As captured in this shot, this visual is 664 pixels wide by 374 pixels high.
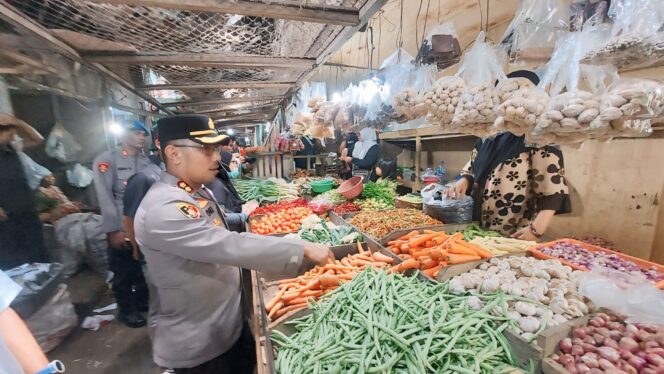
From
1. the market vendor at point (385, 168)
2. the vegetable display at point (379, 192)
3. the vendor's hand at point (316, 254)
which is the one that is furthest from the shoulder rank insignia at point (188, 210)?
the market vendor at point (385, 168)

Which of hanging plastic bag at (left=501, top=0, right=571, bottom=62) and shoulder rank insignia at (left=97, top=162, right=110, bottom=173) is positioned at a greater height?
hanging plastic bag at (left=501, top=0, right=571, bottom=62)

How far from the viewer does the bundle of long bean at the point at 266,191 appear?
527 centimetres

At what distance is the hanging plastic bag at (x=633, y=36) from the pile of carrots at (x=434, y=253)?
4.64 feet

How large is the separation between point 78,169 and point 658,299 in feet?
21.8

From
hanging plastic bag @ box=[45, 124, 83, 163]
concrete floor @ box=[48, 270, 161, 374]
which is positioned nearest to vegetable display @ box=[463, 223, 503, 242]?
concrete floor @ box=[48, 270, 161, 374]

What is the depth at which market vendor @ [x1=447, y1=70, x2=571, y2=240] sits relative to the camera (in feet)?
8.41

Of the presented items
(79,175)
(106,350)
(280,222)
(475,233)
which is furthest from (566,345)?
(79,175)

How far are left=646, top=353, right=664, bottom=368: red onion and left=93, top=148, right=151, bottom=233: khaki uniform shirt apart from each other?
485cm

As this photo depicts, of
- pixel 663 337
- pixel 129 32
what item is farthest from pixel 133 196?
pixel 663 337

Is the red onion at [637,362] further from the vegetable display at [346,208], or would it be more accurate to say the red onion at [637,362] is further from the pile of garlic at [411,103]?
the vegetable display at [346,208]

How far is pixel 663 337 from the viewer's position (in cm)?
123

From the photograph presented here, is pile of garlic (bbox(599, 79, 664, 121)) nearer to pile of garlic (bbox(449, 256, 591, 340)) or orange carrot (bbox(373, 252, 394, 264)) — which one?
pile of garlic (bbox(449, 256, 591, 340))

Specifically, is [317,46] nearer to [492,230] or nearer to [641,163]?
[492,230]

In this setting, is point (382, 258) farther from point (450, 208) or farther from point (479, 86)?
point (479, 86)
